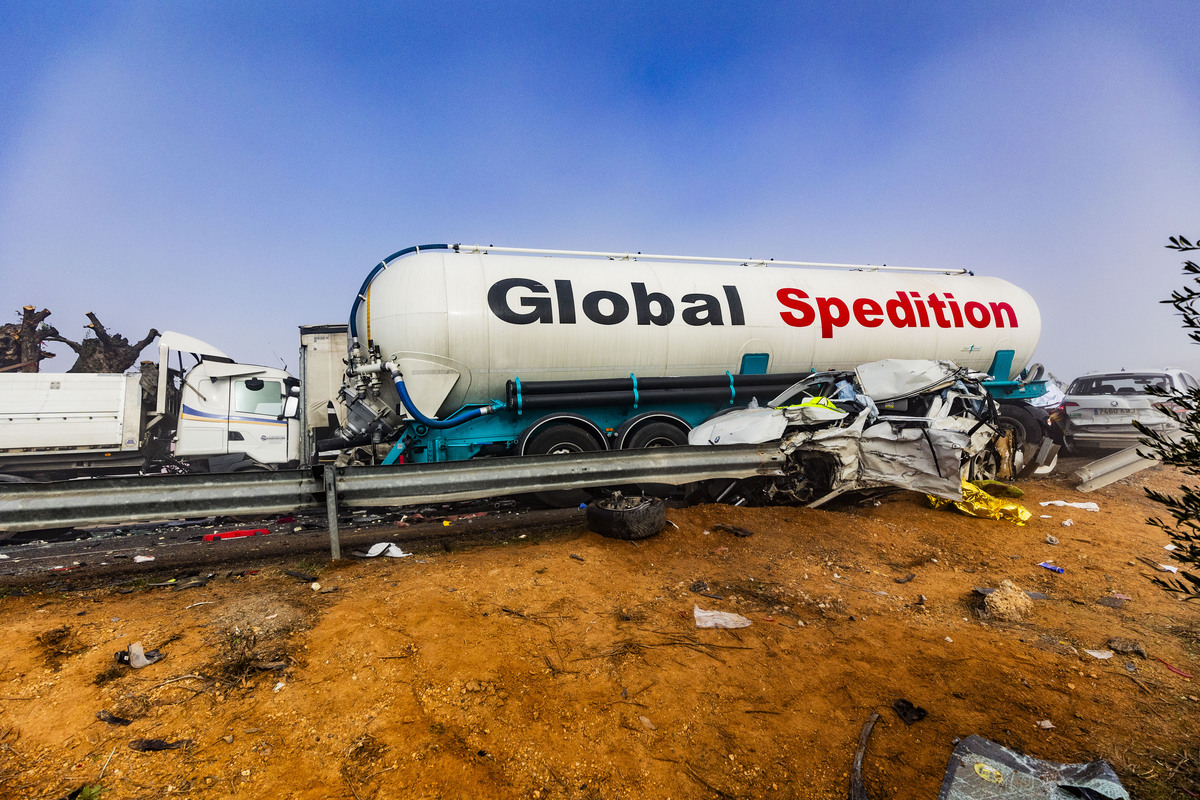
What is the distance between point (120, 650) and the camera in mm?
2787

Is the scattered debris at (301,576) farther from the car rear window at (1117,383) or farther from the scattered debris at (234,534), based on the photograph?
the car rear window at (1117,383)

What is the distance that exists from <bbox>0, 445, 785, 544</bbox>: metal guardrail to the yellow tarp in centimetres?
213

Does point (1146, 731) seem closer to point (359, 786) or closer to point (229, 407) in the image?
point (359, 786)

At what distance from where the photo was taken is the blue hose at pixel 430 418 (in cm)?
675

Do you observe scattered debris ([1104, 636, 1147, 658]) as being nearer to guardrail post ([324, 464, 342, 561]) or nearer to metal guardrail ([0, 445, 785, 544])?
metal guardrail ([0, 445, 785, 544])

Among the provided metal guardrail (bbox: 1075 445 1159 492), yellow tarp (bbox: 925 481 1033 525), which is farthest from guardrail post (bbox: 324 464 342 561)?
metal guardrail (bbox: 1075 445 1159 492)

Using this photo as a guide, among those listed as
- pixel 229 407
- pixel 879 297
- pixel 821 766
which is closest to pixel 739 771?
pixel 821 766

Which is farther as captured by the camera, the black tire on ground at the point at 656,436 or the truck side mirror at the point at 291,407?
the truck side mirror at the point at 291,407

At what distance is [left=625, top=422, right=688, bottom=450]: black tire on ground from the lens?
25.1ft

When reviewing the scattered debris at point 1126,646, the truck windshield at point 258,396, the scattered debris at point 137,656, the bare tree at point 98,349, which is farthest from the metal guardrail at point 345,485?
the bare tree at point 98,349

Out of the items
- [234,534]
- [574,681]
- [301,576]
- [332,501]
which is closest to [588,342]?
[332,501]

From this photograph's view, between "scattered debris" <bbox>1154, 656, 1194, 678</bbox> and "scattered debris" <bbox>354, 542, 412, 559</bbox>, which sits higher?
"scattered debris" <bbox>354, 542, 412, 559</bbox>

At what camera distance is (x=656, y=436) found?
7750 millimetres

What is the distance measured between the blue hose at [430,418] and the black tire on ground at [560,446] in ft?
2.56
